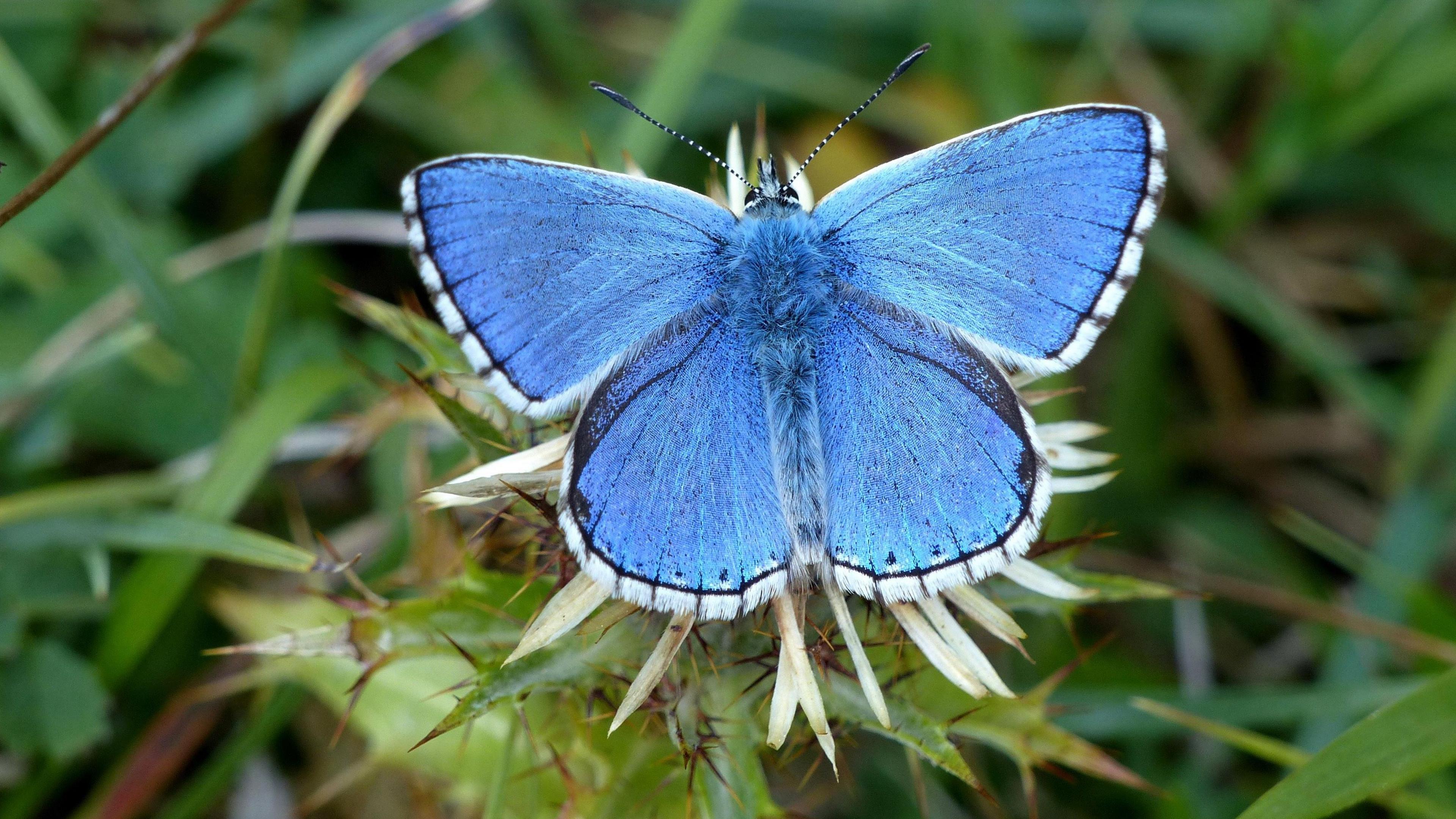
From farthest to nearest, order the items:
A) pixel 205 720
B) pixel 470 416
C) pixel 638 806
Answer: pixel 205 720
pixel 638 806
pixel 470 416

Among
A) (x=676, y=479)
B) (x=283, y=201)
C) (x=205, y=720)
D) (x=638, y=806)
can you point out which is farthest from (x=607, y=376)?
(x=205, y=720)

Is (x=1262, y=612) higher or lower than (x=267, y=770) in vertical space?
lower

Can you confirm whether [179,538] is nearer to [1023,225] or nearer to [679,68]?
[679,68]

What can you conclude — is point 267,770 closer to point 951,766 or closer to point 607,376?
point 607,376

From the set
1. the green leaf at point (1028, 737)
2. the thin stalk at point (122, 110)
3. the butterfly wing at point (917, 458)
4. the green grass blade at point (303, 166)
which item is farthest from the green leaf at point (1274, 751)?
the thin stalk at point (122, 110)

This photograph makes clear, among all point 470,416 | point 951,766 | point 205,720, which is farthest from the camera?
point 205,720

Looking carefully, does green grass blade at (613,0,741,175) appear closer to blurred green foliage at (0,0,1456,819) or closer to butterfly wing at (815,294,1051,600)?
blurred green foliage at (0,0,1456,819)
